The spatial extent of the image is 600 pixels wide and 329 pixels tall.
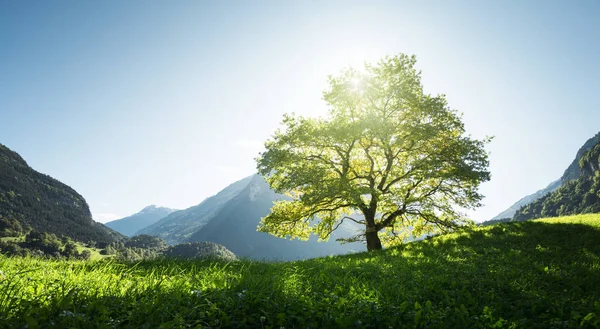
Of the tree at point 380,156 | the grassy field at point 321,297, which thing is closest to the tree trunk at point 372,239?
the tree at point 380,156

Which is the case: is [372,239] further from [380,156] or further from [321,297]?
[321,297]

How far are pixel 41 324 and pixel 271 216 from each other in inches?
879

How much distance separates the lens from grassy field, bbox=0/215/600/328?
16.7 ft

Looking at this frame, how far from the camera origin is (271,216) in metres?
26.6

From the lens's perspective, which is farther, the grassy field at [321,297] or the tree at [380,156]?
the tree at [380,156]

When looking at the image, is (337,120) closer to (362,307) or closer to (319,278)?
(319,278)

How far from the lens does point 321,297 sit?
281 inches

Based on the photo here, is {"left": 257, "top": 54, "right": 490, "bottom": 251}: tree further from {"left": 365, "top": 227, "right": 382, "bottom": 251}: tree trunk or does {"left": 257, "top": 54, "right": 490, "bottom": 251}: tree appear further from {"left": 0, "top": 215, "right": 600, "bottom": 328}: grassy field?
{"left": 0, "top": 215, "right": 600, "bottom": 328}: grassy field

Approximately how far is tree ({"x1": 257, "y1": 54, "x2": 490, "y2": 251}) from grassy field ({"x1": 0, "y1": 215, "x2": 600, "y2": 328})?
462 inches

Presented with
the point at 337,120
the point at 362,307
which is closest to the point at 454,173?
the point at 337,120

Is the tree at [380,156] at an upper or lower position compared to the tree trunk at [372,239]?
upper

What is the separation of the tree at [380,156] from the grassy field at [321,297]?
1174 cm

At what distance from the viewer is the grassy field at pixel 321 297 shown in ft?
16.7

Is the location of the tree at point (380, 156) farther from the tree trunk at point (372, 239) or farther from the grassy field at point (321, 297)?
the grassy field at point (321, 297)
